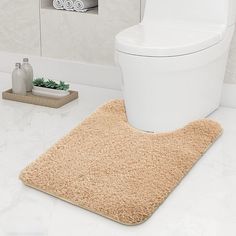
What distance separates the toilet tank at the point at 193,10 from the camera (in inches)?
92.2

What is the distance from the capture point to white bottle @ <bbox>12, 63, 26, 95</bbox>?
2686 millimetres

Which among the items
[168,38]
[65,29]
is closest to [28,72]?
[65,29]

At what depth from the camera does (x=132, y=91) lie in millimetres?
2271

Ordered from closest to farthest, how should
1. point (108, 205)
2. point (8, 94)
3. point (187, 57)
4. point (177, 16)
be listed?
point (108, 205)
point (187, 57)
point (177, 16)
point (8, 94)

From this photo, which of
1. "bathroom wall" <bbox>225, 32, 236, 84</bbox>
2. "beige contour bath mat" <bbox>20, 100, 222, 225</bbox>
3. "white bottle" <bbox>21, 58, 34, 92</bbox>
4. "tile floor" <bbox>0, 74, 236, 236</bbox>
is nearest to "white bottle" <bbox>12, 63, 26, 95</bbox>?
"white bottle" <bbox>21, 58, 34, 92</bbox>

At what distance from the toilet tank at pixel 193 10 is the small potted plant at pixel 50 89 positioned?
1.84 feet

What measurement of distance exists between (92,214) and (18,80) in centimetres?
119

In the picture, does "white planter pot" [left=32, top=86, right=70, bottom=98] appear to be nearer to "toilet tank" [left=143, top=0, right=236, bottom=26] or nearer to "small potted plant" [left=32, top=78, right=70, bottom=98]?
"small potted plant" [left=32, top=78, right=70, bottom=98]

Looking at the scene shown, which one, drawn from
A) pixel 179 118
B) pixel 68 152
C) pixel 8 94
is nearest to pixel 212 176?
pixel 179 118

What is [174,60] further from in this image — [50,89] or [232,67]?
[50,89]

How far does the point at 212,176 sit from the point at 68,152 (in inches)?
22.7

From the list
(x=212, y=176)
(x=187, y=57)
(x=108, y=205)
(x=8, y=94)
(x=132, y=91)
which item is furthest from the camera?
(x=8, y=94)

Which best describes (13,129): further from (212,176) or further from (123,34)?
(212,176)

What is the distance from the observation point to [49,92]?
273cm
